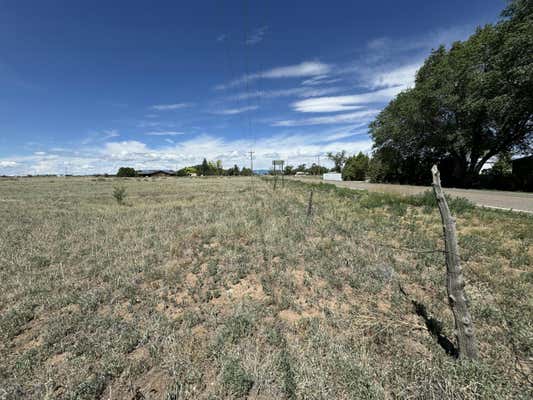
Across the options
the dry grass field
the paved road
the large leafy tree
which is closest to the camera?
the dry grass field

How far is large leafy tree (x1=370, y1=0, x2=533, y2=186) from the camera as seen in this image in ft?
46.4

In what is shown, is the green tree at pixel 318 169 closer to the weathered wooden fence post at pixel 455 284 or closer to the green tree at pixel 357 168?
the green tree at pixel 357 168

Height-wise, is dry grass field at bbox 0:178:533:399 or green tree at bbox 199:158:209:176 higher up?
green tree at bbox 199:158:209:176

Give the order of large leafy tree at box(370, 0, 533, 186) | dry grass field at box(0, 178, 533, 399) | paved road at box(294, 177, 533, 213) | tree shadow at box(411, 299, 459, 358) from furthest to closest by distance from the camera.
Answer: large leafy tree at box(370, 0, 533, 186) → paved road at box(294, 177, 533, 213) → tree shadow at box(411, 299, 459, 358) → dry grass field at box(0, 178, 533, 399)

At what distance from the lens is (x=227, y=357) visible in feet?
7.95

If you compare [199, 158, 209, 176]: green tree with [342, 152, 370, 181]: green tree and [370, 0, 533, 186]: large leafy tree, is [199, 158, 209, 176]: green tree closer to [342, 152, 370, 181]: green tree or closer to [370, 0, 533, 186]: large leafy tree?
[342, 152, 370, 181]: green tree

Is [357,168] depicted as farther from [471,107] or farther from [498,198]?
[498,198]

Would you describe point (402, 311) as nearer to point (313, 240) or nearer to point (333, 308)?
point (333, 308)

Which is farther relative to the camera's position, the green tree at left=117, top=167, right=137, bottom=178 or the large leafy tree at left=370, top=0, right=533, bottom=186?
the green tree at left=117, top=167, right=137, bottom=178

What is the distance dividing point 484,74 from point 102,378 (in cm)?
2607

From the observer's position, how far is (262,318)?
3170 millimetres

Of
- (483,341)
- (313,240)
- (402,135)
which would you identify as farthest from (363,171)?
(483,341)

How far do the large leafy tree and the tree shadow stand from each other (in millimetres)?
19739

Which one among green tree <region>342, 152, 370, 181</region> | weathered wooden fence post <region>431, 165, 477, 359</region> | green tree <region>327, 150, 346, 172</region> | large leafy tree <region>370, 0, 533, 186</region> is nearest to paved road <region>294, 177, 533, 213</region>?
large leafy tree <region>370, 0, 533, 186</region>
